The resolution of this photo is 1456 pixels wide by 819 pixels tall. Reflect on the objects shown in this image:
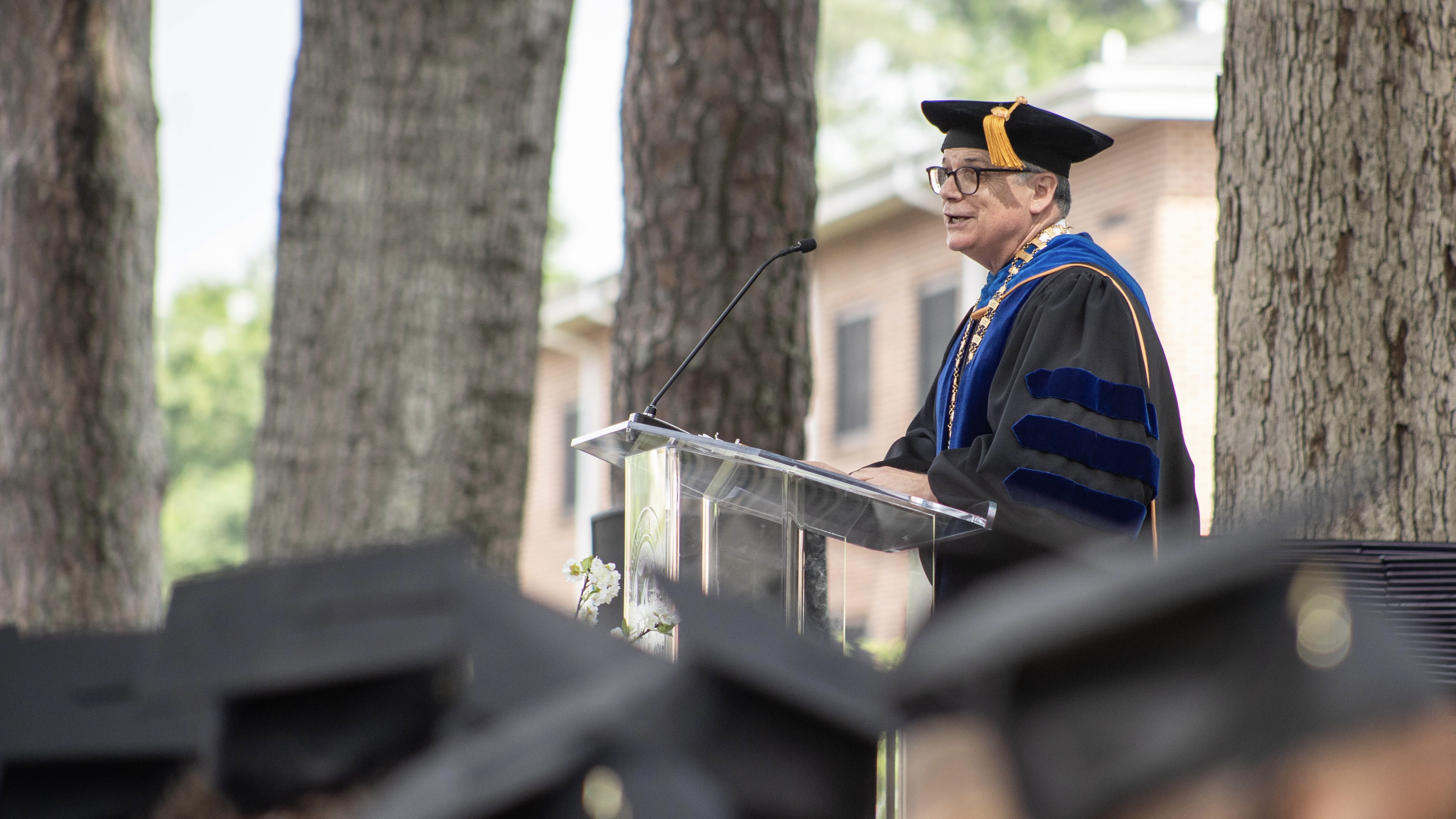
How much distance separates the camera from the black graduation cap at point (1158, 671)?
77 cm

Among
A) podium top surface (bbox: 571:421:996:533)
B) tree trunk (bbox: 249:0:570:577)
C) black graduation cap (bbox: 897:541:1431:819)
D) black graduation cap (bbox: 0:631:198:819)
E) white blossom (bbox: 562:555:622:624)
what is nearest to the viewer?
black graduation cap (bbox: 897:541:1431:819)

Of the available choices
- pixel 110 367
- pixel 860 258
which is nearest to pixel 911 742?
pixel 110 367

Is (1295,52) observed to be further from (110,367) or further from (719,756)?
(110,367)

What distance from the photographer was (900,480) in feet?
9.53

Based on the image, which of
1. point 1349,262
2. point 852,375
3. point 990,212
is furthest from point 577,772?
point 852,375

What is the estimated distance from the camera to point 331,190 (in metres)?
6.78

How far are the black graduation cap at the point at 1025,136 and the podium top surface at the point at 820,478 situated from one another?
120 centimetres

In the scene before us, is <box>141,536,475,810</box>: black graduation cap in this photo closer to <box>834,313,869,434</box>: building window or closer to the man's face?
the man's face

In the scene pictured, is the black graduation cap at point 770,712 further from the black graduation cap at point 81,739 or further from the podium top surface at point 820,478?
the podium top surface at point 820,478

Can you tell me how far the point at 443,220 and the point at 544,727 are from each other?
612 cm

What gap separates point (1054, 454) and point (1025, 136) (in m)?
1.02

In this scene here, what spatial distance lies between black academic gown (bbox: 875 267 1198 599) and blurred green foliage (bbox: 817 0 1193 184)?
89.8 feet

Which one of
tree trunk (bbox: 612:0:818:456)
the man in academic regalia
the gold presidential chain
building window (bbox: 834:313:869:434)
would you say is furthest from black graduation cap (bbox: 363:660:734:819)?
building window (bbox: 834:313:869:434)

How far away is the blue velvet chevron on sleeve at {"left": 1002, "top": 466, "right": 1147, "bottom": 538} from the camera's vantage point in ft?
9.14
